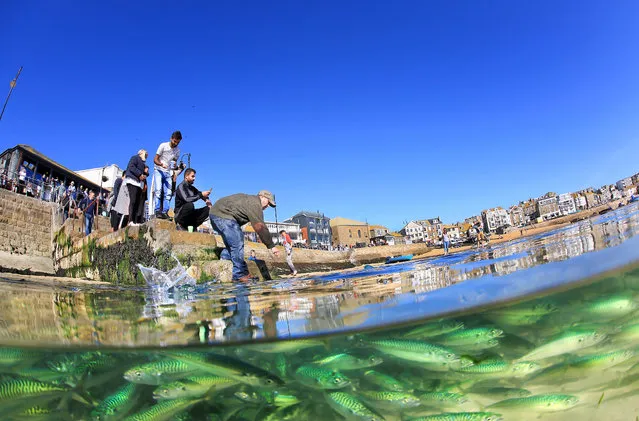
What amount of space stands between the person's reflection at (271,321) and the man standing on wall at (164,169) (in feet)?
19.6

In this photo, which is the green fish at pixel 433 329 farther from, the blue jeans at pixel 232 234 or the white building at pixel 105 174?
the white building at pixel 105 174

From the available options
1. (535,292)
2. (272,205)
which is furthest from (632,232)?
(272,205)

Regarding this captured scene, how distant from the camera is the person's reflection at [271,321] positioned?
2.17 m

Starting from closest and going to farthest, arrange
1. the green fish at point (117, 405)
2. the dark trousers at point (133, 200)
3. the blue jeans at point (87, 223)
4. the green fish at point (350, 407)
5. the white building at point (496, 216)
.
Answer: the green fish at point (350, 407) → the green fish at point (117, 405) → the dark trousers at point (133, 200) → the blue jeans at point (87, 223) → the white building at point (496, 216)

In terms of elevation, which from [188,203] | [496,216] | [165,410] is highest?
[496,216]

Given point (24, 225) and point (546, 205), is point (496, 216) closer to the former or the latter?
point (546, 205)

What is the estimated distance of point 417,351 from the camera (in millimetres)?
2043

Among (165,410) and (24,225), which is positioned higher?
(24,225)

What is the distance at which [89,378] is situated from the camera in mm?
2227

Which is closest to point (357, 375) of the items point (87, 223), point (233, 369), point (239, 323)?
point (233, 369)

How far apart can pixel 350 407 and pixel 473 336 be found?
854 mm

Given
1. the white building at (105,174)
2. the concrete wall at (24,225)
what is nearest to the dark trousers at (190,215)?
the concrete wall at (24,225)

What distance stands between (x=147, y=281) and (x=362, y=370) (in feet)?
19.5

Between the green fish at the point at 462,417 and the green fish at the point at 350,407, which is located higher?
the green fish at the point at 350,407
